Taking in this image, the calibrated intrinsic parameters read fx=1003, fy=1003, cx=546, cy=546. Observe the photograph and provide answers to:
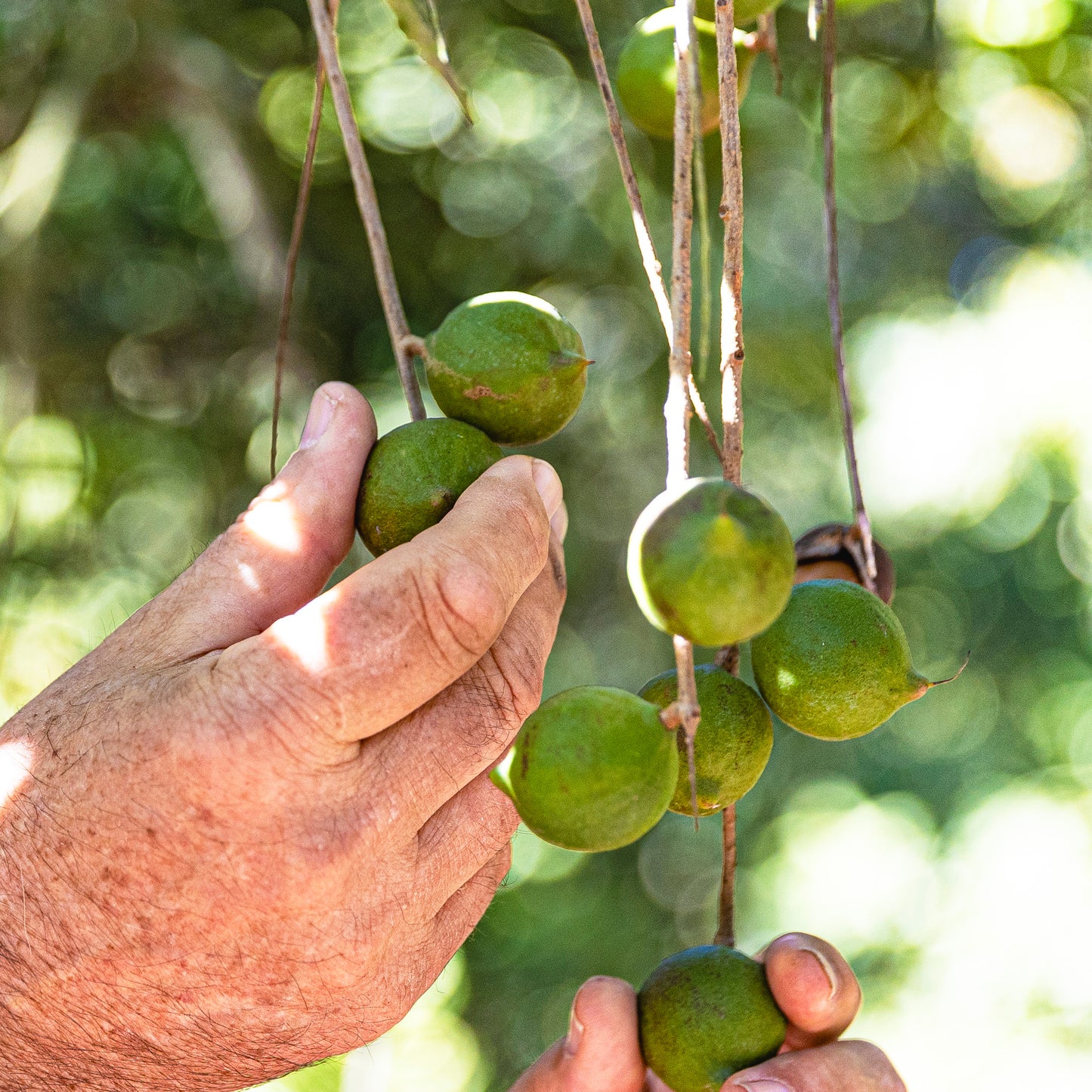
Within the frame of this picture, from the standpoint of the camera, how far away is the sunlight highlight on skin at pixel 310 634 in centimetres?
106

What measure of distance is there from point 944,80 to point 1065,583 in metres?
2.40

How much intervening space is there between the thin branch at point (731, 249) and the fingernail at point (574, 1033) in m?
0.92

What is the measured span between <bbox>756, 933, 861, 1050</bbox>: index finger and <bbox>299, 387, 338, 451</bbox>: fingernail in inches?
35.2

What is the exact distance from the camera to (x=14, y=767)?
118cm

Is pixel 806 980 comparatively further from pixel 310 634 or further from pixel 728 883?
pixel 310 634

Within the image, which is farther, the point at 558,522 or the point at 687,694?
the point at 558,522

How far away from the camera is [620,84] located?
1.49 m

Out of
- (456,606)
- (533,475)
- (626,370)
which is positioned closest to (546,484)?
(533,475)

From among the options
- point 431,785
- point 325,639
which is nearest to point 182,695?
point 325,639

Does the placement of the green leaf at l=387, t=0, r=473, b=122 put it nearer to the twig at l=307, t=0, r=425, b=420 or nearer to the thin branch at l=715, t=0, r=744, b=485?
the twig at l=307, t=0, r=425, b=420

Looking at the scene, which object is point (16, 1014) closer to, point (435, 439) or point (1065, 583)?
point (435, 439)

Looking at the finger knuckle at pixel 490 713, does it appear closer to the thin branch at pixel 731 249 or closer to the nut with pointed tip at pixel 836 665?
the nut with pointed tip at pixel 836 665

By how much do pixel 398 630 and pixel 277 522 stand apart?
29 cm

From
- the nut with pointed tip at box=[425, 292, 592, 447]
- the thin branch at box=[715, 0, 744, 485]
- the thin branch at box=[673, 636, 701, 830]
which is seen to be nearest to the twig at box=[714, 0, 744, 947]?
the thin branch at box=[715, 0, 744, 485]
